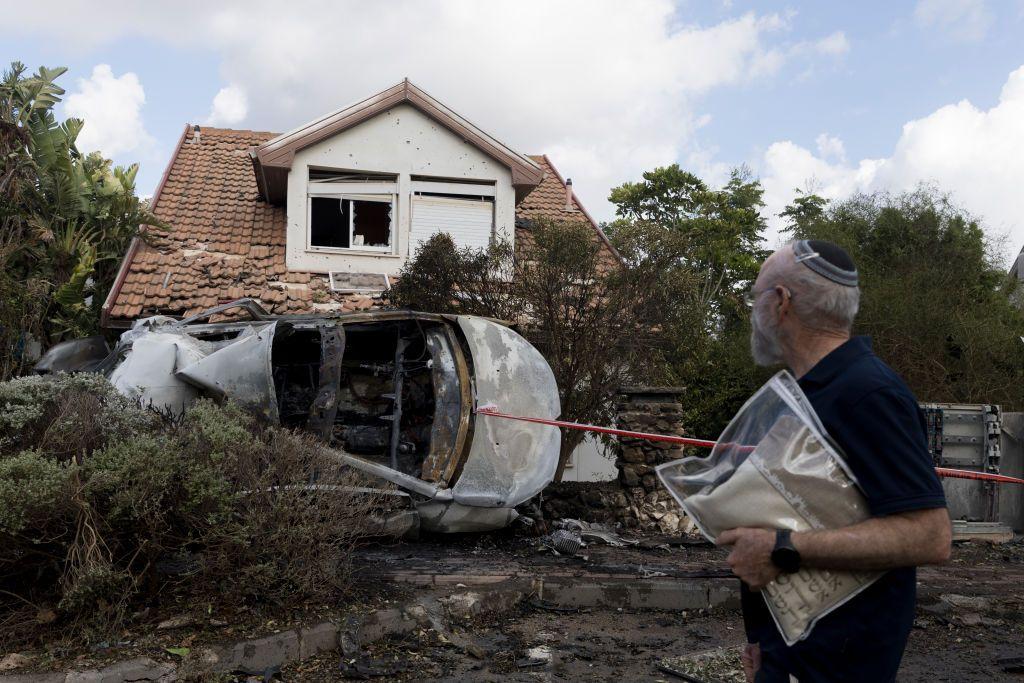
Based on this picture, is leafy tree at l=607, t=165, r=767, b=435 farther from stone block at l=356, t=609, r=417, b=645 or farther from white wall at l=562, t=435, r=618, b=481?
stone block at l=356, t=609, r=417, b=645

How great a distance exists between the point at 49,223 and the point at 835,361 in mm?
15429

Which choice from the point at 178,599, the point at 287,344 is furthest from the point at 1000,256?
the point at 178,599

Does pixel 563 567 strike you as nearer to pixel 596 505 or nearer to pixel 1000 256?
pixel 596 505

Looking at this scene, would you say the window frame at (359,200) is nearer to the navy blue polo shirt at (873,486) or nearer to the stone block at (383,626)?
the stone block at (383,626)

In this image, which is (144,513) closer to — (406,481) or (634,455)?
(406,481)

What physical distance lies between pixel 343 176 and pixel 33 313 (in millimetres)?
5528

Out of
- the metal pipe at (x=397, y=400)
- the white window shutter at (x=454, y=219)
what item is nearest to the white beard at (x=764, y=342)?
the metal pipe at (x=397, y=400)

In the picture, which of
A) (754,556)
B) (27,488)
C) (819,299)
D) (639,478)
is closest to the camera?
(754,556)

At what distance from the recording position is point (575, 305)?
34.7ft

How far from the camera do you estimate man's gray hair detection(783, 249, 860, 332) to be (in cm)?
216

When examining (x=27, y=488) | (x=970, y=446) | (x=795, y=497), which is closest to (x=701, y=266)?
(x=970, y=446)

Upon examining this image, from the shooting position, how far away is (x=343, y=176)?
15688 millimetres

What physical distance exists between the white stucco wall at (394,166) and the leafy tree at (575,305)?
422 cm

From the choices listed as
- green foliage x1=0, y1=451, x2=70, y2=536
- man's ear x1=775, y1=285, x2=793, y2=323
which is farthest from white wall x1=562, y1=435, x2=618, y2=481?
man's ear x1=775, y1=285, x2=793, y2=323
